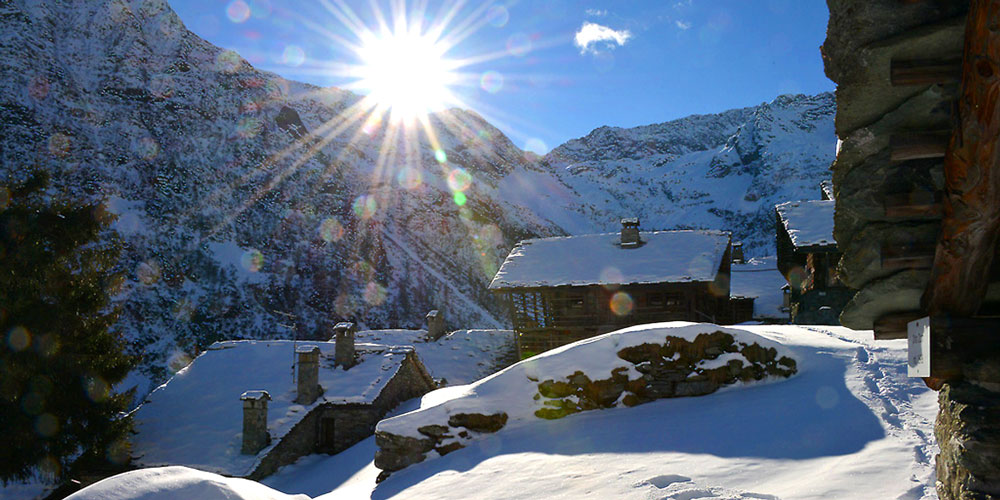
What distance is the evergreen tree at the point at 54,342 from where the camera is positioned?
14.0 metres

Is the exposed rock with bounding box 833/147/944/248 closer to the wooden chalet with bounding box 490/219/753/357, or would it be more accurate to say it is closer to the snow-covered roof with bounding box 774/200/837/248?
the snow-covered roof with bounding box 774/200/837/248

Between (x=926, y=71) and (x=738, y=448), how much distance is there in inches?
211

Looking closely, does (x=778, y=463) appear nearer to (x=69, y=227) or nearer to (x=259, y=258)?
(x=69, y=227)

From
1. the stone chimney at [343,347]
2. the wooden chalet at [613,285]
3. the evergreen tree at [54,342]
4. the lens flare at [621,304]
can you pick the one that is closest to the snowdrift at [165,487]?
the evergreen tree at [54,342]

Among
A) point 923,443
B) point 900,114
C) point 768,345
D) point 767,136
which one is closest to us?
point 900,114

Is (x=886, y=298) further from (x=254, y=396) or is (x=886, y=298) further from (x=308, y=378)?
(x=308, y=378)

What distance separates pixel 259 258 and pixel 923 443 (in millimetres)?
48090

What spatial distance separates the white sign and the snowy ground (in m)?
1.75

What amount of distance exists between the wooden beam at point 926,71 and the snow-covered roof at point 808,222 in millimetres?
19092

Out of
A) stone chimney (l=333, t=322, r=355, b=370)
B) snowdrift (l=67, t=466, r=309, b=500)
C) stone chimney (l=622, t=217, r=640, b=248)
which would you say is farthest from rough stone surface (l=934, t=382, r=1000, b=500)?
stone chimney (l=622, t=217, r=640, b=248)

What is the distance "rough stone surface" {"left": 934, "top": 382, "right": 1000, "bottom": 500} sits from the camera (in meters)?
3.49


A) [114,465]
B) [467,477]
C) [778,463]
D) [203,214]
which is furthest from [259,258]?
[778,463]

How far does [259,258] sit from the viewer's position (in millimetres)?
47656

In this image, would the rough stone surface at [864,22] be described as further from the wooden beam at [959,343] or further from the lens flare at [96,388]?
the lens flare at [96,388]
